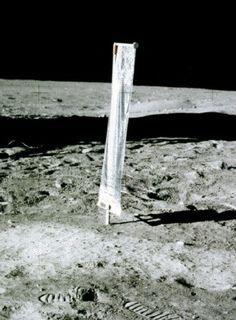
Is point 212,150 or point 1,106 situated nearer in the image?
point 212,150

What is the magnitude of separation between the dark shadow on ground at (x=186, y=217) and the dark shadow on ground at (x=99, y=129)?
9.42 feet

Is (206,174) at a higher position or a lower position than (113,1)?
lower

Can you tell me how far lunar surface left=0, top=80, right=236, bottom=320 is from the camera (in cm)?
327

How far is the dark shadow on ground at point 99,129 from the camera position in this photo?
747 centimetres

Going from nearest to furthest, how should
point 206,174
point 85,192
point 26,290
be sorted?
1. point 26,290
2. point 85,192
3. point 206,174

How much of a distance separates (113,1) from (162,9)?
1.82 metres

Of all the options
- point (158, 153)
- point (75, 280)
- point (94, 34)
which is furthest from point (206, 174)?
point (94, 34)

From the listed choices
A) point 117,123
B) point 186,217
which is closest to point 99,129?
point 186,217

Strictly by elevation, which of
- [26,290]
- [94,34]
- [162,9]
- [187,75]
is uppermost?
[162,9]

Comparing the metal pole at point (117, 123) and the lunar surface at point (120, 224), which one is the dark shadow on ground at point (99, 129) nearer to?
the lunar surface at point (120, 224)

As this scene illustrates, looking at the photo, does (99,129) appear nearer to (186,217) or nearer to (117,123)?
(186,217)

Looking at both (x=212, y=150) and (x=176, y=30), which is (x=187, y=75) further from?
(x=212, y=150)

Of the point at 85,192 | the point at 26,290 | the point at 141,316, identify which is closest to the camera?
the point at 141,316

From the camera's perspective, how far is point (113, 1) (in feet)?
52.1
